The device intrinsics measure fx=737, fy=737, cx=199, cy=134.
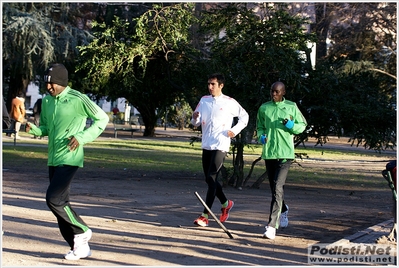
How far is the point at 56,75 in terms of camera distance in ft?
24.4

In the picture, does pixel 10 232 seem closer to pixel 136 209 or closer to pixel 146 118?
pixel 136 209

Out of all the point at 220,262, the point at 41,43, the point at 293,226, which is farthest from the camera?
the point at 41,43

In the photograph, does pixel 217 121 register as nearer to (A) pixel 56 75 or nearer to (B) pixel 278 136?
(B) pixel 278 136

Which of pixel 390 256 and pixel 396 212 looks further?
pixel 396 212

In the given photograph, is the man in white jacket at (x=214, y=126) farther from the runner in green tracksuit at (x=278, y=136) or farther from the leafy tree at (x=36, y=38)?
the leafy tree at (x=36, y=38)

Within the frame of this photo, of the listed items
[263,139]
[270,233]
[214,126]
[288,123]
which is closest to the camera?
[270,233]

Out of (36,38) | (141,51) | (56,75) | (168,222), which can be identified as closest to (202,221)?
(168,222)

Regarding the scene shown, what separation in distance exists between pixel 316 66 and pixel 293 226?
5.40 meters

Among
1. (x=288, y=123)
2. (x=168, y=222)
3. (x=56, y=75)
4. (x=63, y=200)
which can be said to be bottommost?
(x=168, y=222)

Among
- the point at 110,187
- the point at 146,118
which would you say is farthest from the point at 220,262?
the point at 146,118

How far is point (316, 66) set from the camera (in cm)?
1459

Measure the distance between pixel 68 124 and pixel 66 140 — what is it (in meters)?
0.17

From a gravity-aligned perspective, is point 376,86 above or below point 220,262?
above

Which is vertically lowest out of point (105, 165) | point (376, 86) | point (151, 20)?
point (105, 165)
